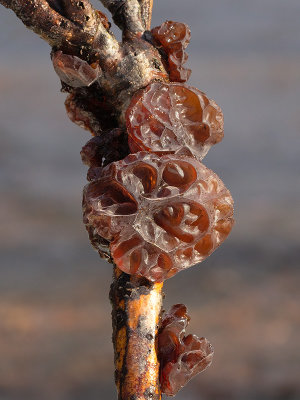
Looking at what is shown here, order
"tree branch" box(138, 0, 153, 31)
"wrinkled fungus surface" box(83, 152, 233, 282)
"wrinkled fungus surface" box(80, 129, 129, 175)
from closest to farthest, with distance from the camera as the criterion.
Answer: "wrinkled fungus surface" box(83, 152, 233, 282)
"wrinkled fungus surface" box(80, 129, 129, 175)
"tree branch" box(138, 0, 153, 31)

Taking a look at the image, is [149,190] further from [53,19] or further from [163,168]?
[53,19]

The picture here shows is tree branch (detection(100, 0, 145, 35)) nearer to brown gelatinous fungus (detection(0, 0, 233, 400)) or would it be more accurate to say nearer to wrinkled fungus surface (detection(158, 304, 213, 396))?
brown gelatinous fungus (detection(0, 0, 233, 400))

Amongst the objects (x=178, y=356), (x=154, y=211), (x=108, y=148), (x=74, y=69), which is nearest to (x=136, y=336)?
(x=178, y=356)

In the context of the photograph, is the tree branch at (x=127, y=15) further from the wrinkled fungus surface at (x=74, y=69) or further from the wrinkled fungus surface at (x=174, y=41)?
the wrinkled fungus surface at (x=74, y=69)

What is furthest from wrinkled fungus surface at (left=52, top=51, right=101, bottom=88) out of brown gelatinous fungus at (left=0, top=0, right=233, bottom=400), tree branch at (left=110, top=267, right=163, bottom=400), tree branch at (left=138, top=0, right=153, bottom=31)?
tree branch at (left=110, top=267, right=163, bottom=400)

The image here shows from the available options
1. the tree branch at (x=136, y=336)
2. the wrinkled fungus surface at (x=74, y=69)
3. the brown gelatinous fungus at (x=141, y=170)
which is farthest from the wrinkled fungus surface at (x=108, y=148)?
the tree branch at (x=136, y=336)

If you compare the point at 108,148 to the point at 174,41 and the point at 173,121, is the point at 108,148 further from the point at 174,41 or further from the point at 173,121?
the point at 174,41
